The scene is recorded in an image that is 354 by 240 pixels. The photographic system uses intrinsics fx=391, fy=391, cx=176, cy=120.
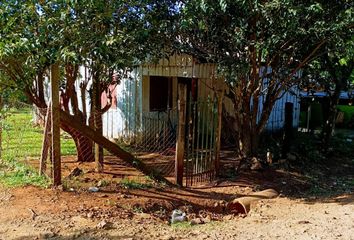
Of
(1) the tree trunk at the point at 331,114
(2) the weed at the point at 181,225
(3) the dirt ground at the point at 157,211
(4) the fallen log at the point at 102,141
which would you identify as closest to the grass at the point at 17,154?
(3) the dirt ground at the point at 157,211

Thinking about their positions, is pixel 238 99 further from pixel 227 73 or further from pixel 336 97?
pixel 336 97

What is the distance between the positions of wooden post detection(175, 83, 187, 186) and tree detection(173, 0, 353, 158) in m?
0.93

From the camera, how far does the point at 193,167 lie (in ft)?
23.7

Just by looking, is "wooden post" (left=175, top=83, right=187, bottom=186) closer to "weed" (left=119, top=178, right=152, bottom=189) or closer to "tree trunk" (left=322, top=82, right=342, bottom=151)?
"weed" (left=119, top=178, right=152, bottom=189)

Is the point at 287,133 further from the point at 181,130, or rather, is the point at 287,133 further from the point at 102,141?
the point at 102,141

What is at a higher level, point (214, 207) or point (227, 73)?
point (227, 73)

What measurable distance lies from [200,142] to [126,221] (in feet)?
9.62

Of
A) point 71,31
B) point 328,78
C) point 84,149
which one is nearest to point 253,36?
point 71,31

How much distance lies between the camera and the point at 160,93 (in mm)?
12242

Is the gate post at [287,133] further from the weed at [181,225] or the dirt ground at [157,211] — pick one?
the weed at [181,225]

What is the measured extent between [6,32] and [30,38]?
433 millimetres

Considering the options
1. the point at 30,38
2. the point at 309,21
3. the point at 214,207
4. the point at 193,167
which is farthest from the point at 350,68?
the point at 30,38

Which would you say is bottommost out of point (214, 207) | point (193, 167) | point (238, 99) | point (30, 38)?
point (214, 207)

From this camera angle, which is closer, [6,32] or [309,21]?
[6,32]
